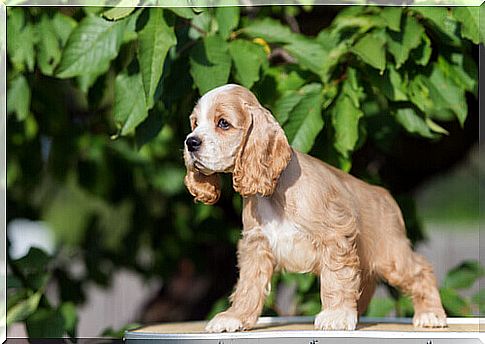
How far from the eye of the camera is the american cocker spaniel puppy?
134 cm

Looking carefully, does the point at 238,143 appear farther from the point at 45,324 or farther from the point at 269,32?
the point at 45,324

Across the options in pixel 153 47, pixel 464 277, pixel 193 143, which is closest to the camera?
pixel 193 143

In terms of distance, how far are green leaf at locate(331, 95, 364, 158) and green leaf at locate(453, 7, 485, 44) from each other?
0.27 metres

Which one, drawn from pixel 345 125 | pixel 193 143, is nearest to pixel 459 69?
pixel 345 125

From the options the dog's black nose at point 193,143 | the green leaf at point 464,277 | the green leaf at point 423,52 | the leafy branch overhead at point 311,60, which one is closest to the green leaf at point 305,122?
the leafy branch overhead at point 311,60

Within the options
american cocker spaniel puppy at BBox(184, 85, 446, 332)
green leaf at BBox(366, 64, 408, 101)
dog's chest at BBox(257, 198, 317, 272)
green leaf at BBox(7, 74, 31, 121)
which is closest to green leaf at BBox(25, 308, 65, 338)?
green leaf at BBox(7, 74, 31, 121)

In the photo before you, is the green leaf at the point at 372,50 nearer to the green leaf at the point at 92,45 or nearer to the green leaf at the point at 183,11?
the green leaf at the point at 183,11

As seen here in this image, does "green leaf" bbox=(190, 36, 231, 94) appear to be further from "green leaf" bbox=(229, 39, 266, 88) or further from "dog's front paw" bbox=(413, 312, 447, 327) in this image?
"dog's front paw" bbox=(413, 312, 447, 327)

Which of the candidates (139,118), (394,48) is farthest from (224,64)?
(394,48)

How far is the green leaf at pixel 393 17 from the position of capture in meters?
1.69

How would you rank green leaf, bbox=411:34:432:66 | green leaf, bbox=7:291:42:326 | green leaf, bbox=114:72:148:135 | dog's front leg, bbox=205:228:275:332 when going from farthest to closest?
green leaf, bbox=7:291:42:326
green leaf, bbox=411:34:432:66
green leaf, bbox=114:72:148:135
dog's front leg, bbox=205:228:275:332

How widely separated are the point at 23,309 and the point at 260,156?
951 millimetres

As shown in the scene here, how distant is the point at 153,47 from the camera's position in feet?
5.06

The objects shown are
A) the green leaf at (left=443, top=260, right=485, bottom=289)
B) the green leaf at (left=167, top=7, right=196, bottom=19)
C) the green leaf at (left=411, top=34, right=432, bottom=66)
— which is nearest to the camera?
the green leaf at (left=167, top=7, right=196, bottom=19)
